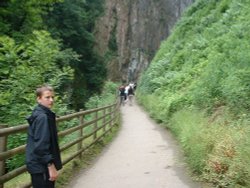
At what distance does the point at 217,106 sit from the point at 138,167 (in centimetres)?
415

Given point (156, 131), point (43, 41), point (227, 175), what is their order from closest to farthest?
point (227, 175) → point (43, 41) → point (156, 131)

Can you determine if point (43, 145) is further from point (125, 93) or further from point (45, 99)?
point (125, 93)

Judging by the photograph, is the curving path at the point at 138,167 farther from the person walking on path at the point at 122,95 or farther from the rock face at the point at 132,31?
the rock face at the point at 132,31

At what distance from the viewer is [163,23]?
3034 inches

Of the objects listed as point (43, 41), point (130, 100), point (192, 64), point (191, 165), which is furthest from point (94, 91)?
point (191, 165)

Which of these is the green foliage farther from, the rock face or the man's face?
the man's face

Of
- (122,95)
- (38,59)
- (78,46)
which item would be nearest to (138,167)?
(38,59)

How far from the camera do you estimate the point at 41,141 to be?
15.9ft

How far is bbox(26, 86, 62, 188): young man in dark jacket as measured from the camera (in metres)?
4.87

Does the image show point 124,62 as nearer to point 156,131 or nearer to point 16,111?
point 156,131

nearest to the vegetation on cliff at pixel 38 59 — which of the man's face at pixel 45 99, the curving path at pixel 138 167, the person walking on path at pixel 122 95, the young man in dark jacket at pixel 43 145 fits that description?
the curving path at pixel 138 167

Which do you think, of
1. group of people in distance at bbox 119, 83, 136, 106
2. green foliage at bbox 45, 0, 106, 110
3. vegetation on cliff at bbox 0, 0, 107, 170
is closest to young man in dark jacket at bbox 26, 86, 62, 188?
vegetation on cliff at bbox 0, 0, 107, 170

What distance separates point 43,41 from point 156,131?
24.0 ft

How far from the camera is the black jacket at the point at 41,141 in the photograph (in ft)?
16.0
